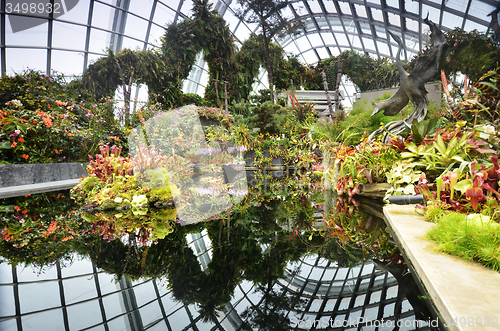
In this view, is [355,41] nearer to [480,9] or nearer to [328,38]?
[328,38]

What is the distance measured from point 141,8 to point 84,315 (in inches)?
568

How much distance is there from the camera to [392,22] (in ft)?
45.3

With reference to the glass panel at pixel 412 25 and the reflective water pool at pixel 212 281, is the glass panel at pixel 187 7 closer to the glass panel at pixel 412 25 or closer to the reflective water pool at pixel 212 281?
the glass panel at pixel 412 25

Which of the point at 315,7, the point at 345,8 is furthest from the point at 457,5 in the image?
the point at 315,7

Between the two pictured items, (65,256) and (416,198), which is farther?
(416,198)

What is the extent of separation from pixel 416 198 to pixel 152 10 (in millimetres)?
14353

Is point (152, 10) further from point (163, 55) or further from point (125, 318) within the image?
point (125, 318)

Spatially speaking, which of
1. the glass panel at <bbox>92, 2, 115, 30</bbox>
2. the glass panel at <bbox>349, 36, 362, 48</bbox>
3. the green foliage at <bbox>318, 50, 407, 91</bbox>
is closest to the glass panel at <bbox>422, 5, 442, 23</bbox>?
the green foliage at <bbox>318, 50, 407, 91</bbox>

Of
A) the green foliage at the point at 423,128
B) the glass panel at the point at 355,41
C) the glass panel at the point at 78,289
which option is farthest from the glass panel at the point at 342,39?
the glass panel at the point at 78,289

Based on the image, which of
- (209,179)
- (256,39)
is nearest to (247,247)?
(209,179)

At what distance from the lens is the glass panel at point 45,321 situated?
0.57 m

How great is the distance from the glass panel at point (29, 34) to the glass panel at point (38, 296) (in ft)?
44.9

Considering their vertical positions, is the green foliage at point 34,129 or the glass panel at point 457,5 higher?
the glass panel at point 457,5

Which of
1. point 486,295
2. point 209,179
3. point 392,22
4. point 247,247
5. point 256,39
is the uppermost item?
point 392,22
